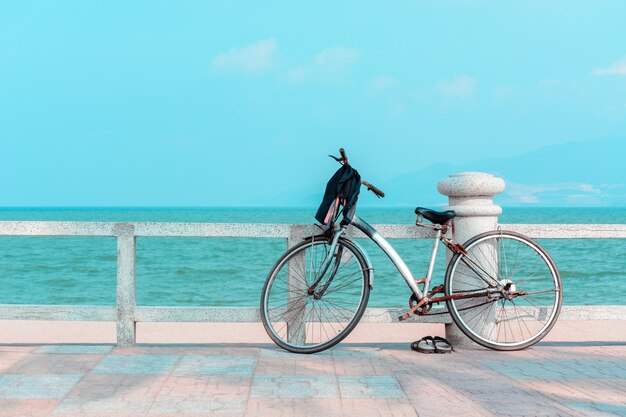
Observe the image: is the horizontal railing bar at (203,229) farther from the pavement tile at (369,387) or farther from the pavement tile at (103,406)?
the pavement tile at (103,406)

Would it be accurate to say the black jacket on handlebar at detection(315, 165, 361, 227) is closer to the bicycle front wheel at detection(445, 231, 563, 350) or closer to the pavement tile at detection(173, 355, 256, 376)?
the bicycle front wheel at detection(445, 231, 563, 350)

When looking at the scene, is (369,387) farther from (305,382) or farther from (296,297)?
(296,297)

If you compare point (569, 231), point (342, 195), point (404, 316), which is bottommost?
point (404, 316)

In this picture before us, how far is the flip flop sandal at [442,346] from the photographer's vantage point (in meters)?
4.96

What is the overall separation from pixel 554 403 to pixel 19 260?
26127 mm

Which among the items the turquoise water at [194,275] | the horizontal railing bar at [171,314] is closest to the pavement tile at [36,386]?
the horizontal railing bar at [171,314]

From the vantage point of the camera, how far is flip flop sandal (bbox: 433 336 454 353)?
4957 mm

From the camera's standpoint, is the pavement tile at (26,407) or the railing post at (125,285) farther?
the railing post at (125,285)

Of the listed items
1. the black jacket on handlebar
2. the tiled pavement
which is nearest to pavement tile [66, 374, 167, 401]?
the tiled pavement

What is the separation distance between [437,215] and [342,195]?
70cm

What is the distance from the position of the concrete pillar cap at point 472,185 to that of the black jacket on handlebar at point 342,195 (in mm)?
750

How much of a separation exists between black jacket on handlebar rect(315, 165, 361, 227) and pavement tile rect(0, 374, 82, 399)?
73.4 inches

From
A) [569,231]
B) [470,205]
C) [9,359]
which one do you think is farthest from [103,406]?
[569,231]

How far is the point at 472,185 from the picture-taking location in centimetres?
509
